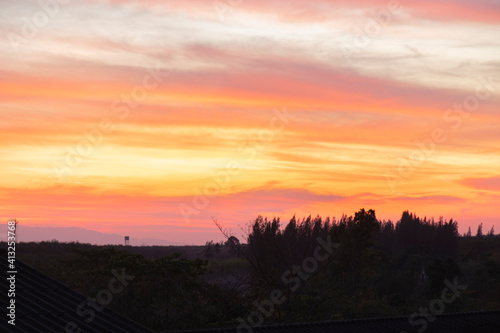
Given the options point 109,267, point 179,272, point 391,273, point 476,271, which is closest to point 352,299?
point 179,272

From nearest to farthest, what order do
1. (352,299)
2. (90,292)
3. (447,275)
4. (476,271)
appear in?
(90,292) < (352,299) < (447,275) < (476,271)

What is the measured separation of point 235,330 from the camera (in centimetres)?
1712

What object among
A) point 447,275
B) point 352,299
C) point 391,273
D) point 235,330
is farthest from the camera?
point 391,273

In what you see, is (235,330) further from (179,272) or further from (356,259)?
(356,259)

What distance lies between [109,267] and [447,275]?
1411 inches

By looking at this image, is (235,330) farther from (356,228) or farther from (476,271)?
(476,271)

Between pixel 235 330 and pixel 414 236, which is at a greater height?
pixel 414 236

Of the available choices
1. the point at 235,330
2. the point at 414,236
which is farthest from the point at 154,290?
the point at 414,236

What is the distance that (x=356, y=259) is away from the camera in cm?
5784

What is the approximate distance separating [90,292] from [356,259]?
3124 cm

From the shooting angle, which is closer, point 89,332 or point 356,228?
point 89,332
